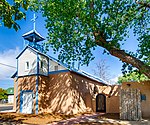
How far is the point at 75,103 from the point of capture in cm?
1692

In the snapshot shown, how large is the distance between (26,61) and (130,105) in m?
10.7

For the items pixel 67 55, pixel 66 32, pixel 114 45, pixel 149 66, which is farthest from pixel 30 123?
pixel 149 66

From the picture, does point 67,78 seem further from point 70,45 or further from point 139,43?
point 139,43

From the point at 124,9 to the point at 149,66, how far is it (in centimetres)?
406

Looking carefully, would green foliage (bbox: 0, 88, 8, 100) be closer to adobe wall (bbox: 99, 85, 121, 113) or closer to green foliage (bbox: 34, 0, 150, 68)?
adobe wall (bbox: 99, 85, 121, 113)

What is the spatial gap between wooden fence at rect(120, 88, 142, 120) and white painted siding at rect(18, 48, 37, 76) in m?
8.55

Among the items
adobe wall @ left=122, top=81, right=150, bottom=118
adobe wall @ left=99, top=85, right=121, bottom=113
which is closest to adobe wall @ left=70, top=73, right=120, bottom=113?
adobe wall @ left=99, top=85, right=121, bottom=113

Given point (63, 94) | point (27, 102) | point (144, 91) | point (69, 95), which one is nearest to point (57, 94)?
point (63, 94)

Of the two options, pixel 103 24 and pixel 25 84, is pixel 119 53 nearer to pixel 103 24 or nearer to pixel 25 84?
pixel 103 24

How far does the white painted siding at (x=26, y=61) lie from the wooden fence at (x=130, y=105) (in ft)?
28.1

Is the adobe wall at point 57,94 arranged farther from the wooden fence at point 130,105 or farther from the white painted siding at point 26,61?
the wooden fence at point 130,105

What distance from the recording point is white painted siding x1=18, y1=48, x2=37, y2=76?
17788 mm

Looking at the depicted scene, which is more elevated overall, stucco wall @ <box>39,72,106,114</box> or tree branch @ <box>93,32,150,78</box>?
tree branch @ <box>93,32,150,78</box>

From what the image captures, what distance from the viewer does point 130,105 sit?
13414mm
